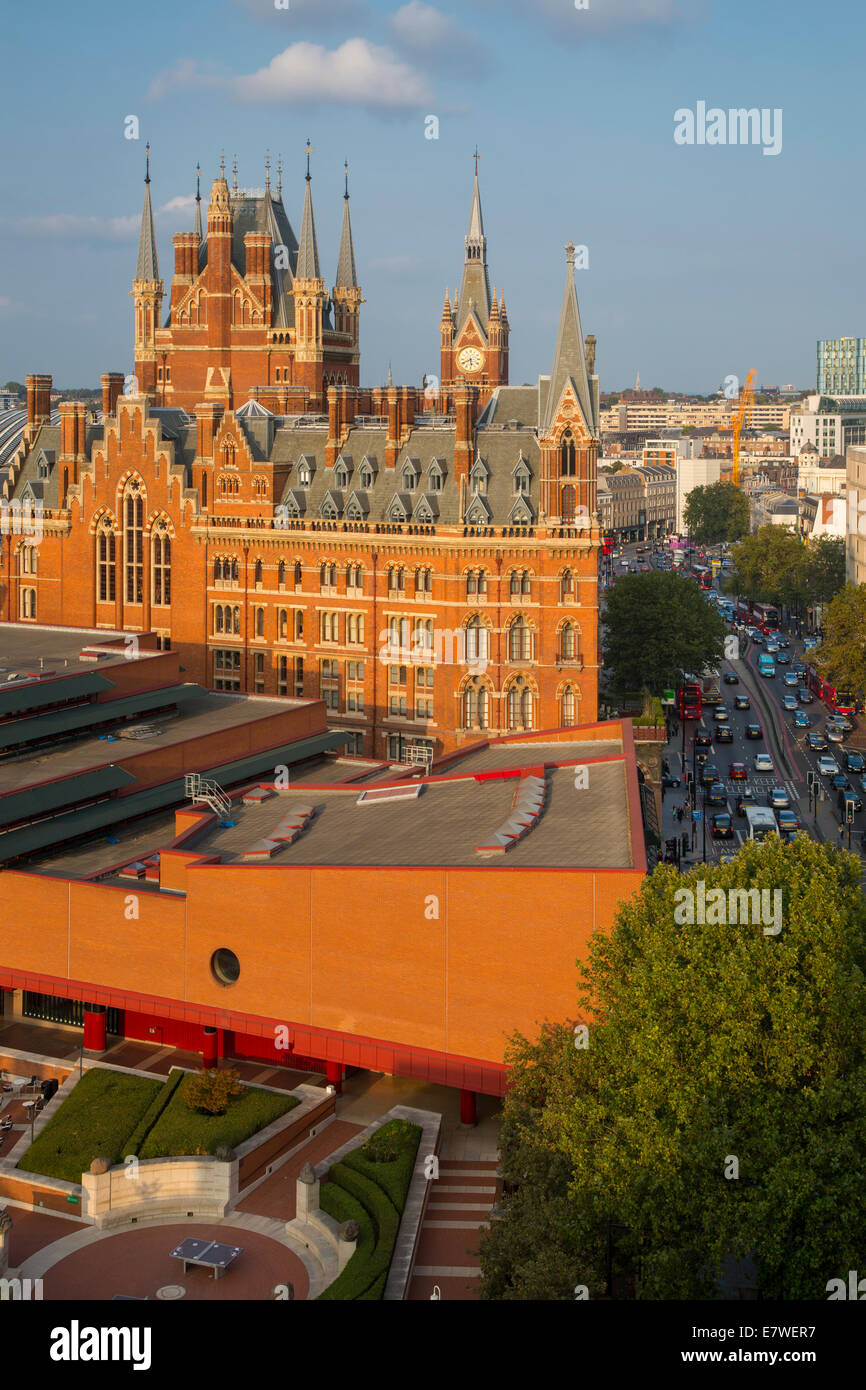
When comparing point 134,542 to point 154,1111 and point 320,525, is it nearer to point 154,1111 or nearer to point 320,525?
point 320,525

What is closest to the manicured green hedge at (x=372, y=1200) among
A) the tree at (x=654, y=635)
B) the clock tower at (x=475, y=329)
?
the tree at (x=654, y=635)

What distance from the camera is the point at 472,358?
15362cm

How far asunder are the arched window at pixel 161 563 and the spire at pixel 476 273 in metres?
59.0

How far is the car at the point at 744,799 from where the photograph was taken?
332 feet

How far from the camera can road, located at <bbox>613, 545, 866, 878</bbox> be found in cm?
9500

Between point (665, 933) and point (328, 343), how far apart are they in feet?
287

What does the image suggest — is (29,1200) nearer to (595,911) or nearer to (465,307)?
(595,911)

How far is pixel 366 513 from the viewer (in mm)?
97688

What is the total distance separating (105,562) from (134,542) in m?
2.84

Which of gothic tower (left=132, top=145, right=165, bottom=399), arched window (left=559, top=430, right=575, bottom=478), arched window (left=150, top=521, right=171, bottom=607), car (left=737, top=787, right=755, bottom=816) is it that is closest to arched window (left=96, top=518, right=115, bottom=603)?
arched window (left=150, top=521, right=171, bottom=607)

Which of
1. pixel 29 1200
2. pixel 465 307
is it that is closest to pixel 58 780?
pixel 29 1200

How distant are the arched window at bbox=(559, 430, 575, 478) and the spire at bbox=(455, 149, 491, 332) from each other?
216 ft
